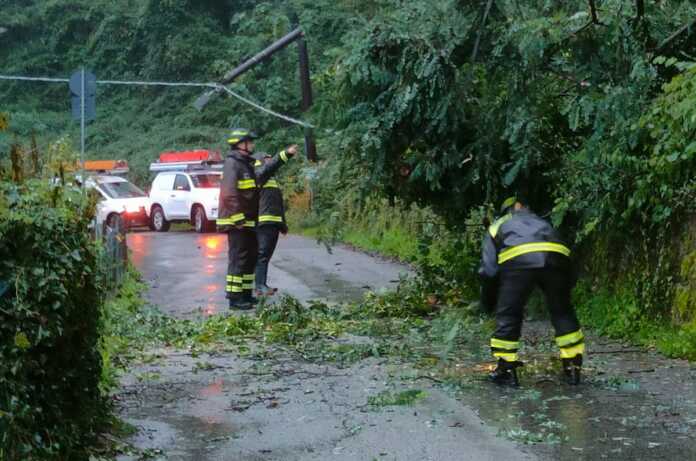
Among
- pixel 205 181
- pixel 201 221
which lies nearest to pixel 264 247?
pixel 201 221

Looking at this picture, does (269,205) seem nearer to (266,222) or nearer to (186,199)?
(266,222)

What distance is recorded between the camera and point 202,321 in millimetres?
12797

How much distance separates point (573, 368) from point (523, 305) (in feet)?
1.91

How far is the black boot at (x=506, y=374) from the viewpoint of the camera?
29.0ft

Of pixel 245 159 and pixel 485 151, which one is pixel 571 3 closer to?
pixel 485 151

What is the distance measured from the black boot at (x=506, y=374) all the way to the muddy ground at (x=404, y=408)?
0.09m

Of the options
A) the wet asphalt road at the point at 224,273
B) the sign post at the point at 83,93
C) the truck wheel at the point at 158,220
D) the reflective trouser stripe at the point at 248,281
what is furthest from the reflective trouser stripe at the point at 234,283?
the truck wheel at the point at 158,220

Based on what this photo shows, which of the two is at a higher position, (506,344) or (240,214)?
(240,214)

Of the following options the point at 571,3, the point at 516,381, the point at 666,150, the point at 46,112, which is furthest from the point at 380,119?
the point at 46,112

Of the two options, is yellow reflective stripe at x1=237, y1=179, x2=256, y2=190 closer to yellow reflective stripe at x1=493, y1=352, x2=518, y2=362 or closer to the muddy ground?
the muddy ground

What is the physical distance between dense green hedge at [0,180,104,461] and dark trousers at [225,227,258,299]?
7.34 meters

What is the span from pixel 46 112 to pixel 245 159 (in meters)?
38.4

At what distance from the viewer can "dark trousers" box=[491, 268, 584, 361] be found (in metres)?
8.87

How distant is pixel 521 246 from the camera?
8.92 m
